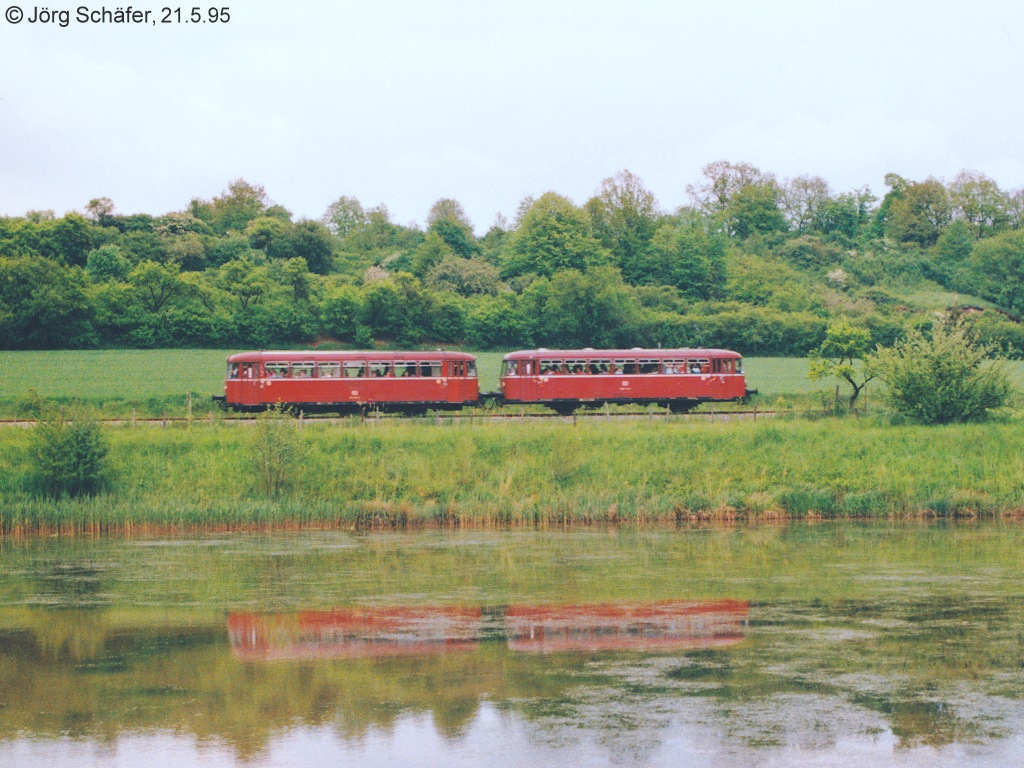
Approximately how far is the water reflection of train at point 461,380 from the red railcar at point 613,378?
4cm

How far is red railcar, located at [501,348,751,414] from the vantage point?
169 ft

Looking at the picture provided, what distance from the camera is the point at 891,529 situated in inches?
1326

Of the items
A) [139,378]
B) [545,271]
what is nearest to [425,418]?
[139,378]

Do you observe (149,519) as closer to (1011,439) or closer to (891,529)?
(891,529)

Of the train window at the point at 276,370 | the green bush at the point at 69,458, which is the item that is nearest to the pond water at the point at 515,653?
the green bush at the point at 69,458

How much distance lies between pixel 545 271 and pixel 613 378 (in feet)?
165

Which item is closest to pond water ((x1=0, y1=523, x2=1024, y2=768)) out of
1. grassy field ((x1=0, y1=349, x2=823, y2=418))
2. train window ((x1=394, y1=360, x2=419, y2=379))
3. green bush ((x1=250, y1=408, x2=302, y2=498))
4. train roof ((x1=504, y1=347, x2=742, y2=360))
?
green bush ((x1=250, y1=408, x2=302, y2=498))

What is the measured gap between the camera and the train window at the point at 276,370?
157ft

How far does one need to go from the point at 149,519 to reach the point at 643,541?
13.5 meters

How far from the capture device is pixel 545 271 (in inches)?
3986

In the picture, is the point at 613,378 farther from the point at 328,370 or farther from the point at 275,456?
the point at 275,456

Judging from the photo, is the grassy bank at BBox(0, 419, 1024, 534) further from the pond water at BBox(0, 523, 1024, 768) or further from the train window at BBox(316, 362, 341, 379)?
the train window at BBox(316, 362, 341, 379)

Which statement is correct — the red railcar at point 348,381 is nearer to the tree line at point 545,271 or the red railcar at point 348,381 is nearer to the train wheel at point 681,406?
the train wheel at point 681,406

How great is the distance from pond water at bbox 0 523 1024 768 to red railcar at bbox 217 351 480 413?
16.8 metres
